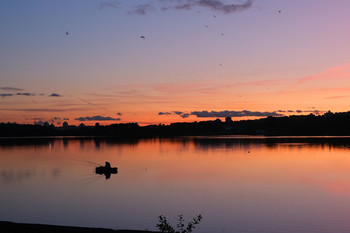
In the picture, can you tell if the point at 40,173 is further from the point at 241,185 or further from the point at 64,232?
the point at 64,232

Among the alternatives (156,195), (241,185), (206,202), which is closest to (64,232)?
(206,202)

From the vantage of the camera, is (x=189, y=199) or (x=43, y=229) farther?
(x=189, y=199)

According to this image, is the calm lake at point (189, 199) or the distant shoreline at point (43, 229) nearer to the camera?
the distant shoreline at point (43, 229)

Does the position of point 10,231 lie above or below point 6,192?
above

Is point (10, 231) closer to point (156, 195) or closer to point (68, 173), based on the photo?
point (156, 195)

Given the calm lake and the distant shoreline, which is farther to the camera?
the calm lake

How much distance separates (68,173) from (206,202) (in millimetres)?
36068

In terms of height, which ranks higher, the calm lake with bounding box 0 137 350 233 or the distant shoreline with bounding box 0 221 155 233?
the distant shoreline with bounding box 0 221 155 233

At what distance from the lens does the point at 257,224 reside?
96.5 feet

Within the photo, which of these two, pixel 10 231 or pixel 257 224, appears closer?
pixel 10 231

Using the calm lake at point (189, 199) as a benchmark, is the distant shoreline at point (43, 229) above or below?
above

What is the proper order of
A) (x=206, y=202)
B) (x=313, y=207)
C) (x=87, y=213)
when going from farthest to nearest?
1. (x=206, y=202)
2. (x=313, y=207)
3. (x=87, y=213)

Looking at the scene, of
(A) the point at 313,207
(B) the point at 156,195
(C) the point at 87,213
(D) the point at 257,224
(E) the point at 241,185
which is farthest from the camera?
(E) the point at 241,185

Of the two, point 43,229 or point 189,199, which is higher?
point 43,229
